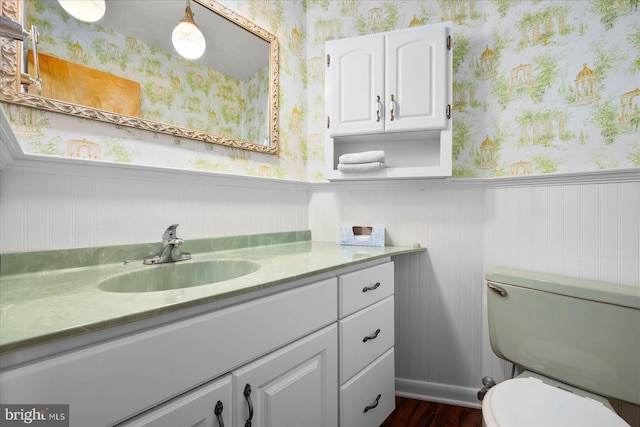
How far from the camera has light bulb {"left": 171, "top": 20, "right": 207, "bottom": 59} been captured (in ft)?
4.43

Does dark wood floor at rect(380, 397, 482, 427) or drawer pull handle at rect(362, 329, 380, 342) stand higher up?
drawer pull handle at rect(362, 329, 380, 342)

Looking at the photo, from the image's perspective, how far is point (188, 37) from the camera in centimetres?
138

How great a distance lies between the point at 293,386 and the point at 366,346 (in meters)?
0.46

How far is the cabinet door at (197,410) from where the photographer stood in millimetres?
649

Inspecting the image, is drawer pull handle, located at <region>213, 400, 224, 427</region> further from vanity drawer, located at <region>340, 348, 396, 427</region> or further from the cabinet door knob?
the cabinet door knob

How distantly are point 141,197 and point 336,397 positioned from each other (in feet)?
3.46

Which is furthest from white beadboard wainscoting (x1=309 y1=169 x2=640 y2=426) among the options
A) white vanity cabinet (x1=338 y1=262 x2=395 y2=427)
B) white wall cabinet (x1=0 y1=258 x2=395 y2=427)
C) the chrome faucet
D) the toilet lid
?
the chrome faucet

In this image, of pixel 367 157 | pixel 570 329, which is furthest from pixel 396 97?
pixel 570 329

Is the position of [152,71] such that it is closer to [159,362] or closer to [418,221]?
[159,362]

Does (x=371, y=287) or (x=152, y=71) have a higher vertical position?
(x=152, y=71)

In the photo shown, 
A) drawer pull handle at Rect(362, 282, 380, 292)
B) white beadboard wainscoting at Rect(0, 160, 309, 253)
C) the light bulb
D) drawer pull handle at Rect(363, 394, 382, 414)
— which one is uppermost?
the light bulb

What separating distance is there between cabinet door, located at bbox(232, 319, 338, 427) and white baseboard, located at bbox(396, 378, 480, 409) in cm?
82

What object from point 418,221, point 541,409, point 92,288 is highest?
point 418,221

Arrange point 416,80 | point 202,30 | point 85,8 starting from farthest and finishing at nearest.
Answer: point 416,80 < point 202,30 < point 85,8
